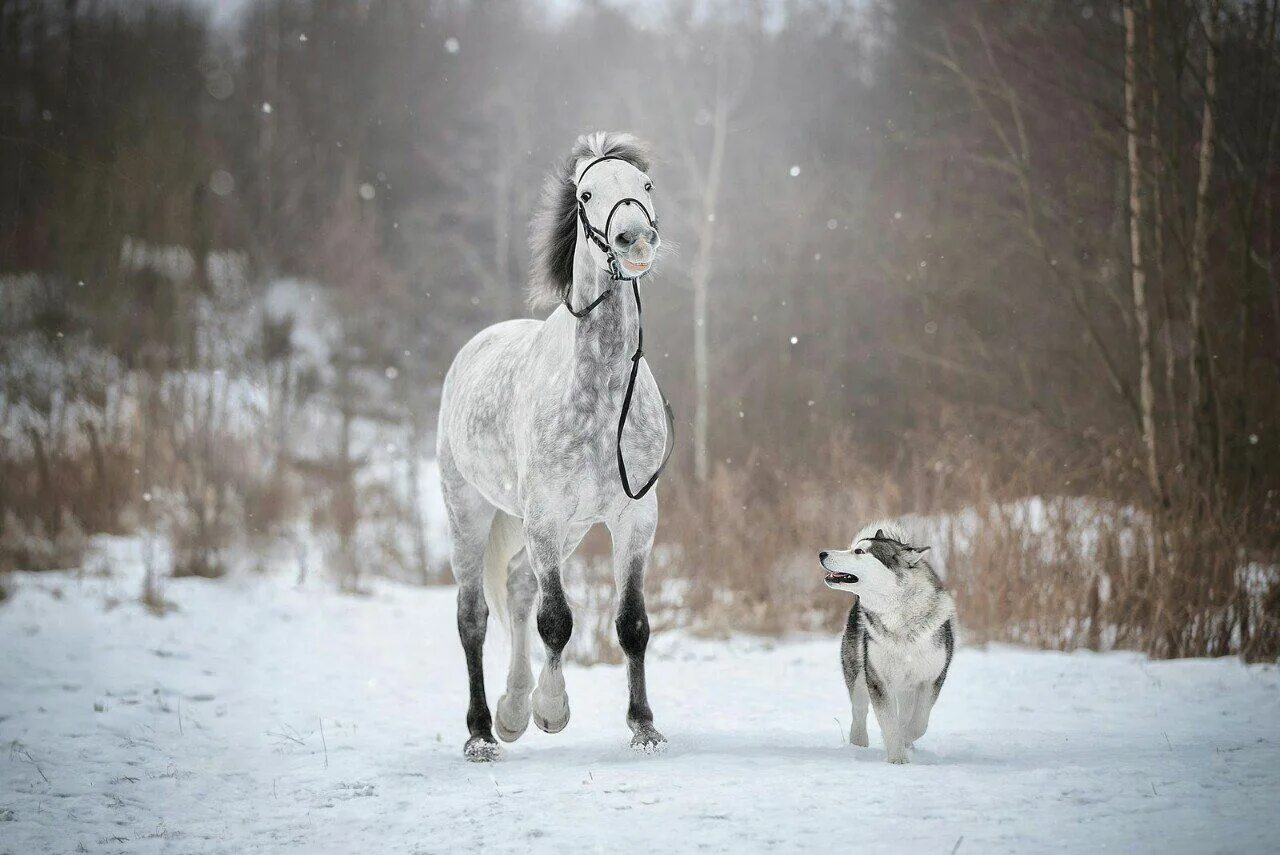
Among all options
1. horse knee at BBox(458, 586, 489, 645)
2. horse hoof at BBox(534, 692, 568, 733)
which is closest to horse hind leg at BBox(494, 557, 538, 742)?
horse knee at BBox(458, 586, 489, 645)

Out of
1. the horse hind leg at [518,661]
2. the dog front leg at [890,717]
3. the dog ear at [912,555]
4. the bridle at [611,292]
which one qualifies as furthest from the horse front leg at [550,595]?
the dog ear at [912,555]

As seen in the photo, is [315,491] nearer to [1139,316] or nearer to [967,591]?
[967,591]

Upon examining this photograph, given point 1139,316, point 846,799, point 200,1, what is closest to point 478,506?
point 846,799

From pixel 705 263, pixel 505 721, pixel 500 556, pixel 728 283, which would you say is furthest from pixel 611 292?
pixel 728 283

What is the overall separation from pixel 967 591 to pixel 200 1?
23.4m

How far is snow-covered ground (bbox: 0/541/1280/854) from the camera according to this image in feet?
10.5

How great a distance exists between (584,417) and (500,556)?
1489 millimetres

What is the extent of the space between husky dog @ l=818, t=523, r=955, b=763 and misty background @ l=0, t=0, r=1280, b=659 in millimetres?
3543

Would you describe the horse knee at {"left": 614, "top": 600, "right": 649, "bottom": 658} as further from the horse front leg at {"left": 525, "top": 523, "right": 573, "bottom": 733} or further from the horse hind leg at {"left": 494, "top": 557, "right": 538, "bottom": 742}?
the horse hind leg at {"left": 494, "top": 557, "right": 538, "bottom": 742}

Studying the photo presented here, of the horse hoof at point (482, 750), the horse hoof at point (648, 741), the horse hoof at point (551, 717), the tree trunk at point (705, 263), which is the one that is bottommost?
the horse hoof at point (482, 750)

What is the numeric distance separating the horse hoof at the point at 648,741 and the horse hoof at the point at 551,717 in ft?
1.08

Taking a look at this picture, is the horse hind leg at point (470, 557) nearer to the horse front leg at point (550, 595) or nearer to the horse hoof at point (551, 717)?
the horse hoof at point (551, 717)

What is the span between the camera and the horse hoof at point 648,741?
4227mm

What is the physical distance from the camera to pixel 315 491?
598 inches
